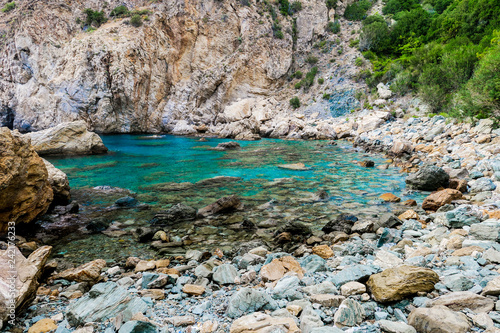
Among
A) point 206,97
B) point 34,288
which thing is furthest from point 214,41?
point 34,288

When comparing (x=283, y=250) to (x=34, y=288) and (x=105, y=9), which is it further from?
(x=105, y=9)

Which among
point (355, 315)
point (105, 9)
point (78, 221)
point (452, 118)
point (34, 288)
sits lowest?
point (78, 221)

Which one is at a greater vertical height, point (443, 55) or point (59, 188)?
point (443, 55)

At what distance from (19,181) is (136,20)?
151ft

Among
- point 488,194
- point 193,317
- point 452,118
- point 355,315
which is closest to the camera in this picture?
point 355,315

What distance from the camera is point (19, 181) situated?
21.3 ft

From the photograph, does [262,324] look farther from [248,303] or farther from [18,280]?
[18,280]

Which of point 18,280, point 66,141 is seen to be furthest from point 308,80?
point 18,280

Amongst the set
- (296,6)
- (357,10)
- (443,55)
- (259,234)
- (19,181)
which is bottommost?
(259,234)

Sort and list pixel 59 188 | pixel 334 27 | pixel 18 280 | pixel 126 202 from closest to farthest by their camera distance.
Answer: pixel 18 280 → pixel 59 188 → pixel 126 202 → pixel 334 27

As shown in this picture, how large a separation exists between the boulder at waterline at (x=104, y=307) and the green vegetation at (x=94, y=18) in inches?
2202

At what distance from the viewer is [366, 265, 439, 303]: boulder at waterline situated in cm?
316

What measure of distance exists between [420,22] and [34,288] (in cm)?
5439

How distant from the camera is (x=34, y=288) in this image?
3611 millimetres
